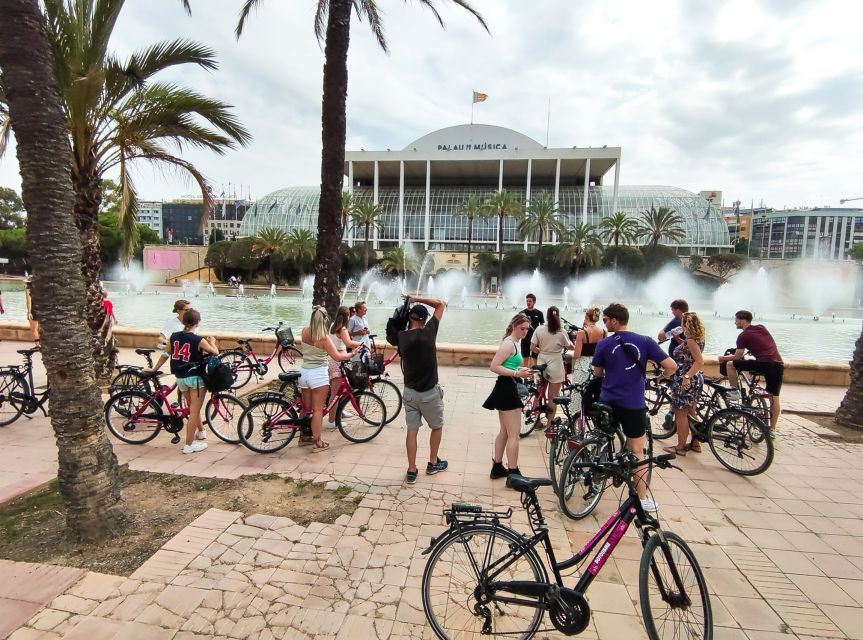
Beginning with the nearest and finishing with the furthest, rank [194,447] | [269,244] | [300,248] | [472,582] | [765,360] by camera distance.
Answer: [472,582]
[194,447]
[765,360]
[269,244]
[300,248]

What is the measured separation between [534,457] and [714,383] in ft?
8.24

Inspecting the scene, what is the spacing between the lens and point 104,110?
7422mm

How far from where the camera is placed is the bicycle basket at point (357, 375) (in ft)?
19.8

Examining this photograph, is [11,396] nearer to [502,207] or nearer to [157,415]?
[157,415]

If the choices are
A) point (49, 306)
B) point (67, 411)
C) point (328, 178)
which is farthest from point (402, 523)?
point (328, 178)

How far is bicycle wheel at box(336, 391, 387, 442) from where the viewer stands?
6098 mm

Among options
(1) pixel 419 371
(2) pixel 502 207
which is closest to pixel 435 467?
(1) pixel 419 371

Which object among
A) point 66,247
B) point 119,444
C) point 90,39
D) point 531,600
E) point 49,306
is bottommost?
point 119,444

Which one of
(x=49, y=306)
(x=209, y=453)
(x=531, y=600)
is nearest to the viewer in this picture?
(x=531, y=600)

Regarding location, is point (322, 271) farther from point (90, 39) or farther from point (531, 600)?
point (531, 600)

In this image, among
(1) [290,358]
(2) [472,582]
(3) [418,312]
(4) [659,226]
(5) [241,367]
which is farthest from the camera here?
(4) [659,226]

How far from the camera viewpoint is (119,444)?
585 centimetres

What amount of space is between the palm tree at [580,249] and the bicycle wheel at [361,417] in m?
46.3

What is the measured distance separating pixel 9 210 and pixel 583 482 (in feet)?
308
